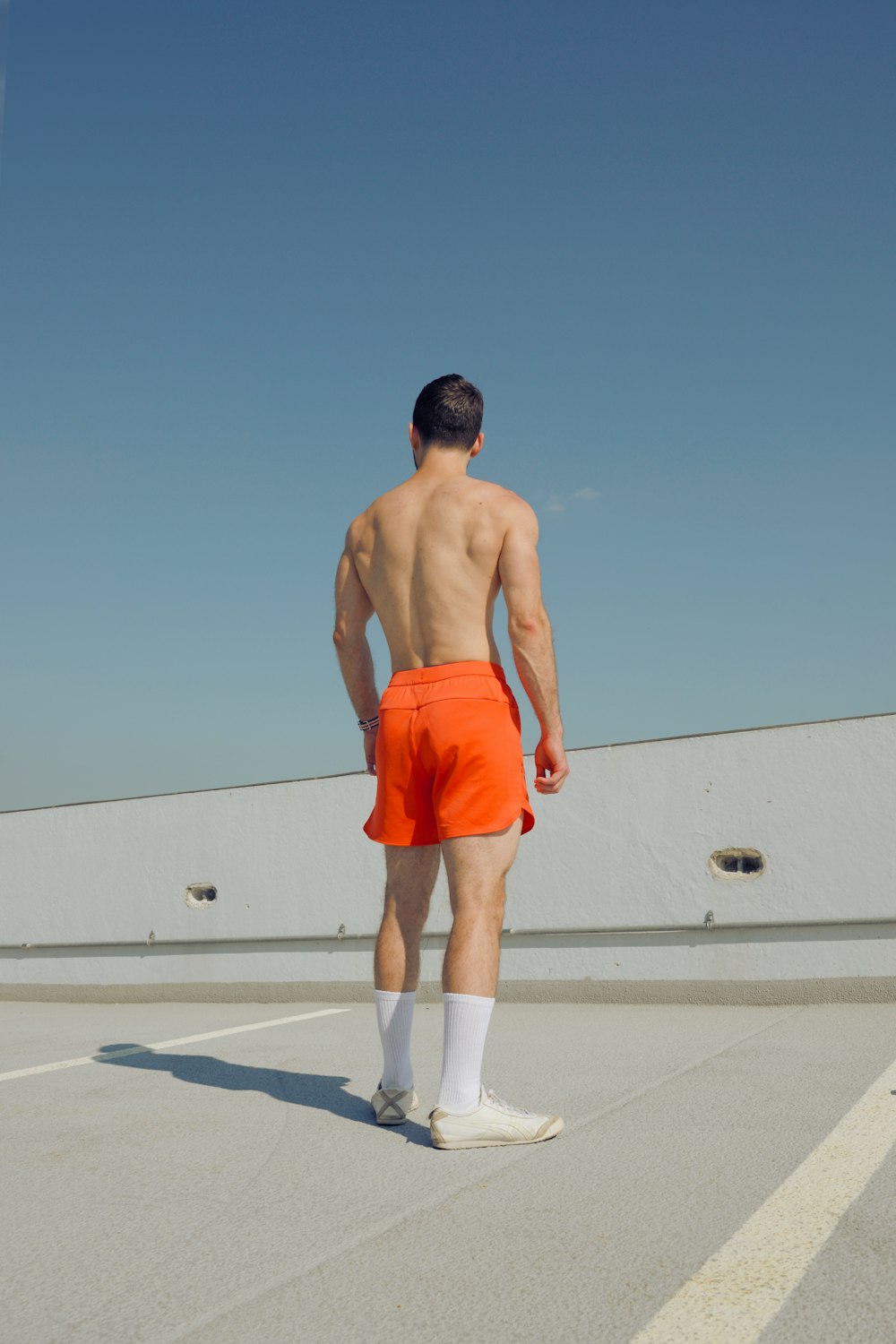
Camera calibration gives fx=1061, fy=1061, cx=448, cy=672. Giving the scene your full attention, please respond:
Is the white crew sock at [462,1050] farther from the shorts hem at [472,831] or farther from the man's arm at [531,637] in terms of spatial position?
the man's arm at [531,637]

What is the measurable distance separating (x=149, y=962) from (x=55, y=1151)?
4.20m

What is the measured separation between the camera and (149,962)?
6438mm

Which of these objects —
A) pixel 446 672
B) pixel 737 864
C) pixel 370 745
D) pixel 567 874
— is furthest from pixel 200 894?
pixel 446 672

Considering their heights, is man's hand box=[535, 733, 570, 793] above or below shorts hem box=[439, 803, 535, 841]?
above

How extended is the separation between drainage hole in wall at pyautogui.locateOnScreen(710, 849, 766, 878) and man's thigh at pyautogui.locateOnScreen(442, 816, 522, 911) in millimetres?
2724

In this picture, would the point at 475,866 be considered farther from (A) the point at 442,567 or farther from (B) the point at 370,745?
(A) the point at 442,567

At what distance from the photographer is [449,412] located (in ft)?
9.29

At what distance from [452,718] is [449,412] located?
2.78 feet

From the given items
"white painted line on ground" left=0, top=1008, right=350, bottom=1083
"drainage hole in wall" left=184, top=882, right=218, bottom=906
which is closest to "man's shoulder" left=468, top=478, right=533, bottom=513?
"white painted line on ground" left=0, top=1008, right=350, bottom=1083

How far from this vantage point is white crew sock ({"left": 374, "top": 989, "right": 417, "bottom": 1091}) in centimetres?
263

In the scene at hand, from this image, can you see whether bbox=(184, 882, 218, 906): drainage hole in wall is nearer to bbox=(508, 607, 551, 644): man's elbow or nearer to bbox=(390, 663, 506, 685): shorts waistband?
bbox=(390, 663, 506, 685): shorts waistband

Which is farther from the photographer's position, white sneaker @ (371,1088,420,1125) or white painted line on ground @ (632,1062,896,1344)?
white sneaker @ (371,1088,420,1125)

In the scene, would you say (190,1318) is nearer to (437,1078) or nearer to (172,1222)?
(172,1222)

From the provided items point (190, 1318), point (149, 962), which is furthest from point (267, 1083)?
point (149, 962)
